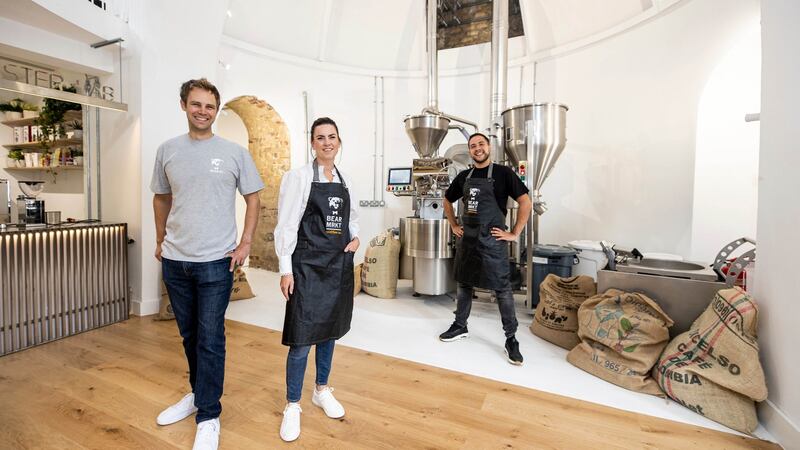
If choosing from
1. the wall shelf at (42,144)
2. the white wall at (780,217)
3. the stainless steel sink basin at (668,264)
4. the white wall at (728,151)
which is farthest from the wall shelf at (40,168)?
the white wall at (728,151)

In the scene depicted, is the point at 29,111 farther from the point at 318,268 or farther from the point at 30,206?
the point at 318,268

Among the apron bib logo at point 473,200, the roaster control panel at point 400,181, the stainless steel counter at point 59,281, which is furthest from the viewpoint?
the roaster control panel at point 400,181

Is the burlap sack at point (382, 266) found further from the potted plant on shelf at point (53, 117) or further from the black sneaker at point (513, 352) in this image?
the potted plant on shelf at point (53, 117)

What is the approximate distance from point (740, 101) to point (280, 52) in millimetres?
5193

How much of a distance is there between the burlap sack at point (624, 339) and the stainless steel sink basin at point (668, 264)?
45 cm

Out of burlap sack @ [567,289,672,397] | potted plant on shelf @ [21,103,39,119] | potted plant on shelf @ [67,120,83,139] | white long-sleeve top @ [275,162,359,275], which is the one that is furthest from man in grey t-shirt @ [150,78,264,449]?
potted plant on shelf @ [21,103,39,119]

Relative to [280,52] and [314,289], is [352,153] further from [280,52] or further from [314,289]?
[314,289]

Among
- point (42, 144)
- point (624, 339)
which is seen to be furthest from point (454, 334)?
point (42, 144)

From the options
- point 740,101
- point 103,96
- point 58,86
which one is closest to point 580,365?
point 740,101

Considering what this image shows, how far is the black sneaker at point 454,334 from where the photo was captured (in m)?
2.95

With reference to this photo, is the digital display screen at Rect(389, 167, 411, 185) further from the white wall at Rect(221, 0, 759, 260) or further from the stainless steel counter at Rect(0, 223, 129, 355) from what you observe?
the stainless steel counter at Rect(0, 223, 129, 355)

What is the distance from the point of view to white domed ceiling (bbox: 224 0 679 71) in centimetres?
442

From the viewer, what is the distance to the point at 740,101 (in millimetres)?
3291

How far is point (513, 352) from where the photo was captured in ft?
8.46
